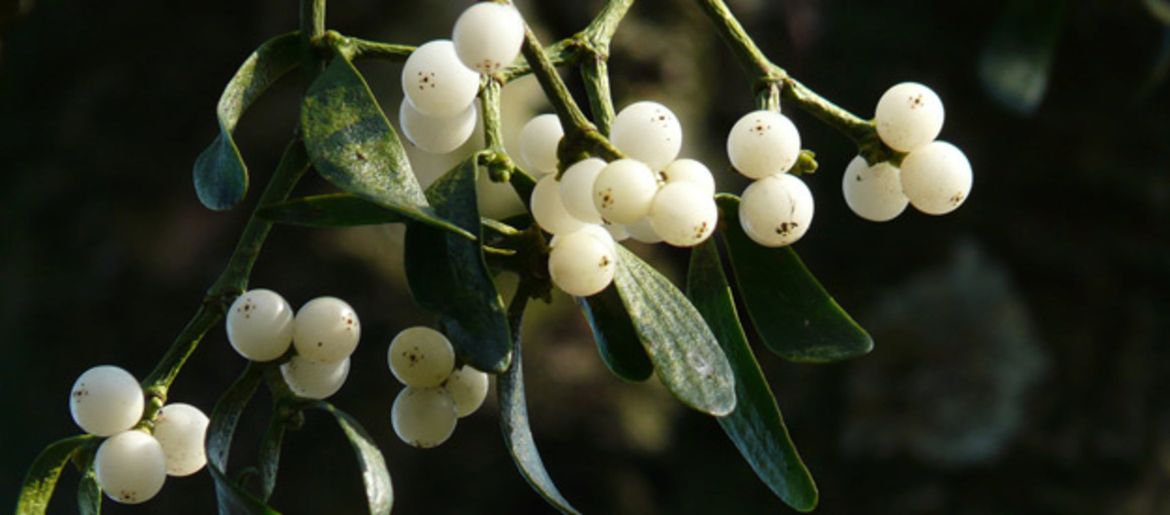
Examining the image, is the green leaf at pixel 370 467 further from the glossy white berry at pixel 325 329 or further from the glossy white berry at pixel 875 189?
the glossy white berry at pixel 875 189

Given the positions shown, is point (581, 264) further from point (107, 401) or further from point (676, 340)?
point (107, 401)

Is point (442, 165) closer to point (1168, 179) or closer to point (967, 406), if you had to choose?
point (967, 406)

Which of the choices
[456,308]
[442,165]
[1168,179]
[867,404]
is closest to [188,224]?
[442,165]

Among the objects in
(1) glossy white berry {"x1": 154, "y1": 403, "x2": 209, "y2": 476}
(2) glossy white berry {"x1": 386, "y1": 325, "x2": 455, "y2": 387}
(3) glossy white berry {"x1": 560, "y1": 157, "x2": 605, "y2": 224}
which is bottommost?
(1) glossy white berry {"x1": 154, "y1": 403, "x2": 209, "y2": 476}

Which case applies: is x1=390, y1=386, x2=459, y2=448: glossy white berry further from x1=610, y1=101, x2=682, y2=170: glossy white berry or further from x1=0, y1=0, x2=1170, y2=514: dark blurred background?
x1=0, y1=0, x2=1170, y2=514: dark blurred background

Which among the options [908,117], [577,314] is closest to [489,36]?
[908,117]

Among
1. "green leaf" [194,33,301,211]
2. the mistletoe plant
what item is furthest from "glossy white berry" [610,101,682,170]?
"green leaf" [194,33,301,211]
